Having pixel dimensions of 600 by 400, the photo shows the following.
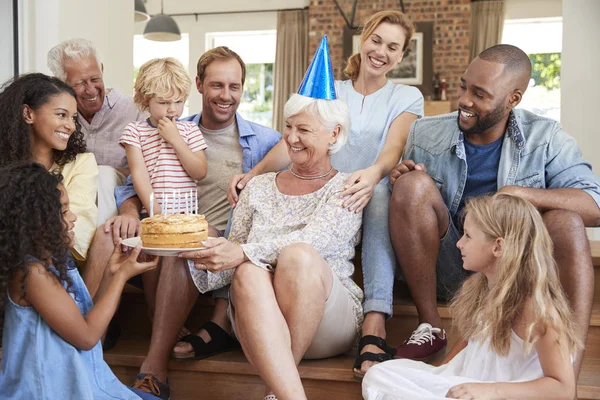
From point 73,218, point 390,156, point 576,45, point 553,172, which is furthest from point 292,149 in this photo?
point 576,45

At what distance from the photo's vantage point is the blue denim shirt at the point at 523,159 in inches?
87.0

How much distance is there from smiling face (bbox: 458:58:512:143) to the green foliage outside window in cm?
623

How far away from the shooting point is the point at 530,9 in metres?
7.81

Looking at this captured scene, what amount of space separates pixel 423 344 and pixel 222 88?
1.20 metres

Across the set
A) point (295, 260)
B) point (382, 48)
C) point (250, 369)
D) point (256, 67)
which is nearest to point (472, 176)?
point (382, 48)

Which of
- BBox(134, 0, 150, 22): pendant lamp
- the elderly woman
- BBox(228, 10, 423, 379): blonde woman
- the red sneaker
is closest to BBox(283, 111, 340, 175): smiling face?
the elderly woman

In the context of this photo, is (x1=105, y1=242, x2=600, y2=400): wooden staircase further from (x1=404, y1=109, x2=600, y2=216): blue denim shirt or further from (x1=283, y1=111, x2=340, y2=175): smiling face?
(x1=283, y1=111, x2=340, y2=175): smiling face

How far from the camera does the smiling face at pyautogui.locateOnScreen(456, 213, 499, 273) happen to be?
178cm

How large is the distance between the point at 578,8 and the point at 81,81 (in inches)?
111

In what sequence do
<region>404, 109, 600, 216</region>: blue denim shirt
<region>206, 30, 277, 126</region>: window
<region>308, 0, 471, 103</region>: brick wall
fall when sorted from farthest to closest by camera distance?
<region>206, 30, 277, 126</region>: window, <region>308, 0, 471, 103</region>: brick wall, <region>404, 109, 600, 216</region>: blue denim shirt

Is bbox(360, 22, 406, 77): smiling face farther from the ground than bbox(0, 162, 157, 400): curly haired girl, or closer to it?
farther from the ground

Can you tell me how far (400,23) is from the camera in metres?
2.73

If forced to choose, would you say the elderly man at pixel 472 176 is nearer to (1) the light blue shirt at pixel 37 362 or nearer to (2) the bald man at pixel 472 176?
(2) the bald man at pixel 472 176

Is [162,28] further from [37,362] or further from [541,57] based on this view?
[37,362]
